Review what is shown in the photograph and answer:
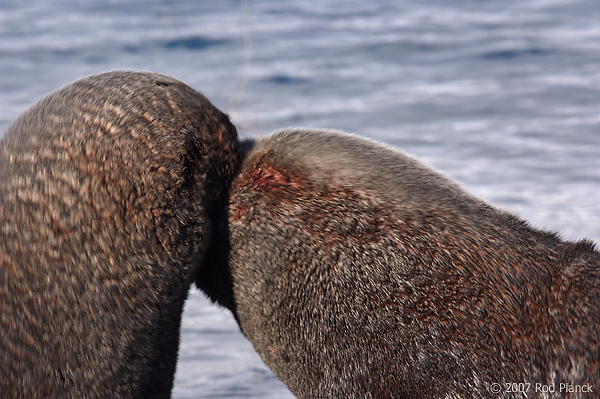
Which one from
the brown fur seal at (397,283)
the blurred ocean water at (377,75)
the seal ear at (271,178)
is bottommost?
the blurred ocean water at (377,75)

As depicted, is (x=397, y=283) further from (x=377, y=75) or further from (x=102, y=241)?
(x=377, y=75)

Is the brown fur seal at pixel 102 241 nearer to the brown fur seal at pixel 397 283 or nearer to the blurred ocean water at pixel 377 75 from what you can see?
the brown fur seal at pixel 397 283

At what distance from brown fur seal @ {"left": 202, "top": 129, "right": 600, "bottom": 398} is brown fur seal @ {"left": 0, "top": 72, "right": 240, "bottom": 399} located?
0.85ft

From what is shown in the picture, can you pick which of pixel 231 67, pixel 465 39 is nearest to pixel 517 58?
pixel 465 39

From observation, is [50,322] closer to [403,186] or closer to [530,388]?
[403,186]

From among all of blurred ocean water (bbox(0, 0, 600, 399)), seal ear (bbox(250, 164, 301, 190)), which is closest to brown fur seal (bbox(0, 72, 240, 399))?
seal ear (bbox(250, 164, 301, 190))

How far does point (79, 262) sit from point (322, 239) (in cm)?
81

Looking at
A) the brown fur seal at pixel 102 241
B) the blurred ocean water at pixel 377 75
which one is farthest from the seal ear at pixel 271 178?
the blurred ocean water at pixel 377 75

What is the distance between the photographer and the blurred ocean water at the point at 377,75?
7.18 metres

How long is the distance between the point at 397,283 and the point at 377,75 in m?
8.85

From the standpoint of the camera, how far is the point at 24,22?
1388 cm

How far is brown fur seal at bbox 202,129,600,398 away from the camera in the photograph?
2.49m

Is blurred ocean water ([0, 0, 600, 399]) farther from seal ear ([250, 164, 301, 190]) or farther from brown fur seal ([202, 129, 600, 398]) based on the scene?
seal ear ([250, 164, 301, 190])

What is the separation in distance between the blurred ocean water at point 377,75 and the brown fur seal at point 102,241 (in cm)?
244
